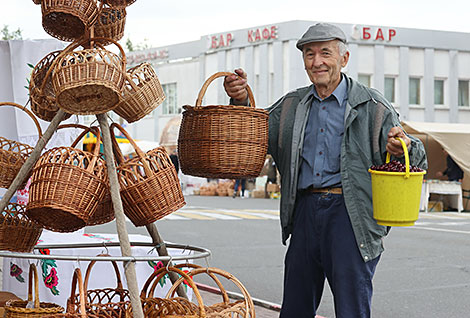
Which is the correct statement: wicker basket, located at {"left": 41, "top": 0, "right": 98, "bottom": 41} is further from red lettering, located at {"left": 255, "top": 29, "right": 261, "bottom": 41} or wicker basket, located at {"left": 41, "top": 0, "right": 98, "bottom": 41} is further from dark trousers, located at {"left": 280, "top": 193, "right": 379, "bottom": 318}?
red lettering, located at {"left": 255, "top": 29, "right": 261, "bottom": 41}

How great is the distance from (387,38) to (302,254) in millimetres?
31905

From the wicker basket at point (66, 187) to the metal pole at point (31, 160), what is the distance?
7.9 inches

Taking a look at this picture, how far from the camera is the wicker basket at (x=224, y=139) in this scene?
338 cm

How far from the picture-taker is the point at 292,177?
3689mm

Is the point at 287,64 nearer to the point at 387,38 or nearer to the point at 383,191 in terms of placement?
the point at 387,38

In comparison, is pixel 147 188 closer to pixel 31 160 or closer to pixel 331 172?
pixel 31 160

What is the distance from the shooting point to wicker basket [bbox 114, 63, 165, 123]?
3.29 metres

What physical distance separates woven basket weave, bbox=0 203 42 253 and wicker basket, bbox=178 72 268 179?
934mm

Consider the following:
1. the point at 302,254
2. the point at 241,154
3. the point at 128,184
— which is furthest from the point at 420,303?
the point at 128,184

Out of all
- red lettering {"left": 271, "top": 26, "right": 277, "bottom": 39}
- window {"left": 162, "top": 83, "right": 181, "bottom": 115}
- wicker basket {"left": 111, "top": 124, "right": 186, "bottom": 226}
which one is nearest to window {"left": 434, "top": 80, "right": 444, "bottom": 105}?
red lettering {"left": 271, "top": 26, "right": 277, "bottom": 39}

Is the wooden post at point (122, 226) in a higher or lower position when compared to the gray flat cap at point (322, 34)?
lower

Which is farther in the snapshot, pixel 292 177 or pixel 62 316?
pixel 292 177

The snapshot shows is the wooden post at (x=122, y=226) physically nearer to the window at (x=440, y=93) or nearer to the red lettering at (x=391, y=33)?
the red lettering at (x=391, y=33)

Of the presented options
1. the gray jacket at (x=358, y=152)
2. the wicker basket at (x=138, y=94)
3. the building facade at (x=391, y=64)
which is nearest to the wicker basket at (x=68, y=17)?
the wicker basket at (x=138, y=94)
